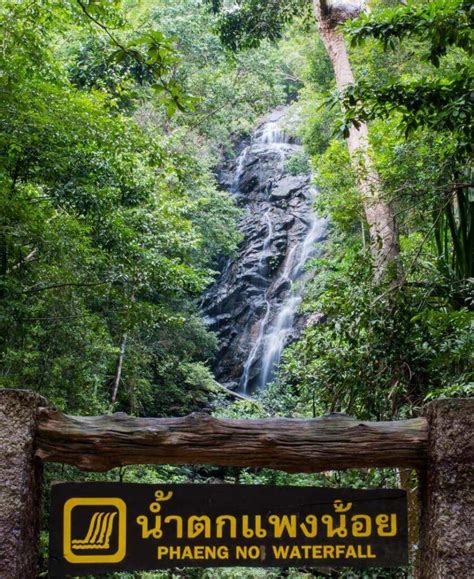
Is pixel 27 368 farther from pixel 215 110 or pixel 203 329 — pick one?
pixel 215 110

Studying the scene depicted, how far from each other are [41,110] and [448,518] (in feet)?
16.8

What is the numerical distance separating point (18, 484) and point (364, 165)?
5779 millimetres

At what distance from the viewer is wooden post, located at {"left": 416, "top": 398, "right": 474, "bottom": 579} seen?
225 centimetres

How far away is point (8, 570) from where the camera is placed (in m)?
2.18

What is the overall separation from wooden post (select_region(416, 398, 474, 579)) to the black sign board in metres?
0.11

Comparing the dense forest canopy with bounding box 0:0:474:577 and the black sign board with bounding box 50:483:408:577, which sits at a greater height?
the dense forest canopy with bounding box 0:0:474:577

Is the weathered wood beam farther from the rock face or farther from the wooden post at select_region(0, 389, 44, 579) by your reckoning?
the rock face

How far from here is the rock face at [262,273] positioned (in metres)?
→ 16.1

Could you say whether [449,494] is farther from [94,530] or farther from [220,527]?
[94,530]

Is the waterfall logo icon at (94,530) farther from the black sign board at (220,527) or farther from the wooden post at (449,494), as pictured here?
the wooden post at (449,494)

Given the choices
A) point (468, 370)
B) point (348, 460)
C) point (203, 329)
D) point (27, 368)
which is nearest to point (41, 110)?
point (27, 368)

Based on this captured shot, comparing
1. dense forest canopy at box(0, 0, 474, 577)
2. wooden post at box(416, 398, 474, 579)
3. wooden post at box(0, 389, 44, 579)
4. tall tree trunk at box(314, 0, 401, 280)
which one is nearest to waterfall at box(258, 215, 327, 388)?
dense forest canopy at box(0, 0, 474, 577)

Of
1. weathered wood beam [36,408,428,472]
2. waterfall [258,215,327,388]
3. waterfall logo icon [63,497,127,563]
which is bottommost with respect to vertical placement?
waterfall logo icon [63,497,127,563]

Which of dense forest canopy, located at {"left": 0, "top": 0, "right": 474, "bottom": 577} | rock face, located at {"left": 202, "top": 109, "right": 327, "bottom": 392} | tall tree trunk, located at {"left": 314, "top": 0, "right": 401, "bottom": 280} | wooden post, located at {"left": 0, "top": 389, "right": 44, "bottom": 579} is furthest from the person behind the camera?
rock face, located at {"left": 202, "top": 109, "right": 327, "bottom": 392}
